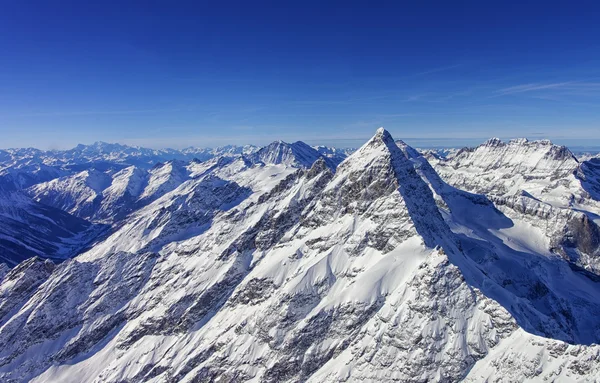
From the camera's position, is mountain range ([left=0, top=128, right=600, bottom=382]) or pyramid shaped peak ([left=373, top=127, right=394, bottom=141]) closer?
mountain range ([left=0, top=128, right=600, bottom=382])

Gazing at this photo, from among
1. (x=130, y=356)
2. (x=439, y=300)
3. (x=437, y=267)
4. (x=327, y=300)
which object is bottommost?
(x=130, y=356)

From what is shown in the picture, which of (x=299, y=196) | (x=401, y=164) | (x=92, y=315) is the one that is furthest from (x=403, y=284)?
(x=92, y=315)

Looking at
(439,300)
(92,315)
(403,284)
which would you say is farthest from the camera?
(92,315)

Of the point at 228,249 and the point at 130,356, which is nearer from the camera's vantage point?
the point at 130,356

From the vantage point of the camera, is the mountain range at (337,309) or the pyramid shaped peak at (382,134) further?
the pyramid shaped peak at (382,134)

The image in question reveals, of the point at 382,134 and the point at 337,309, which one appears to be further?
the point at 382,134

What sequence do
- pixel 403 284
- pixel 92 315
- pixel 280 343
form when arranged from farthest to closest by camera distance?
pixel 92 315, pixel 280 343, pixel 403 284

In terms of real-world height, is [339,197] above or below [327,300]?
above

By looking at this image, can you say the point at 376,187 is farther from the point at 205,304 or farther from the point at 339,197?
the point at 205,304

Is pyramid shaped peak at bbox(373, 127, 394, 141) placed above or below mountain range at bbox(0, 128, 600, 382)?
above

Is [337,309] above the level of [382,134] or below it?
below

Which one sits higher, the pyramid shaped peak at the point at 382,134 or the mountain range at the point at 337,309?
the pyramid shaped peak at the point at 382,134
